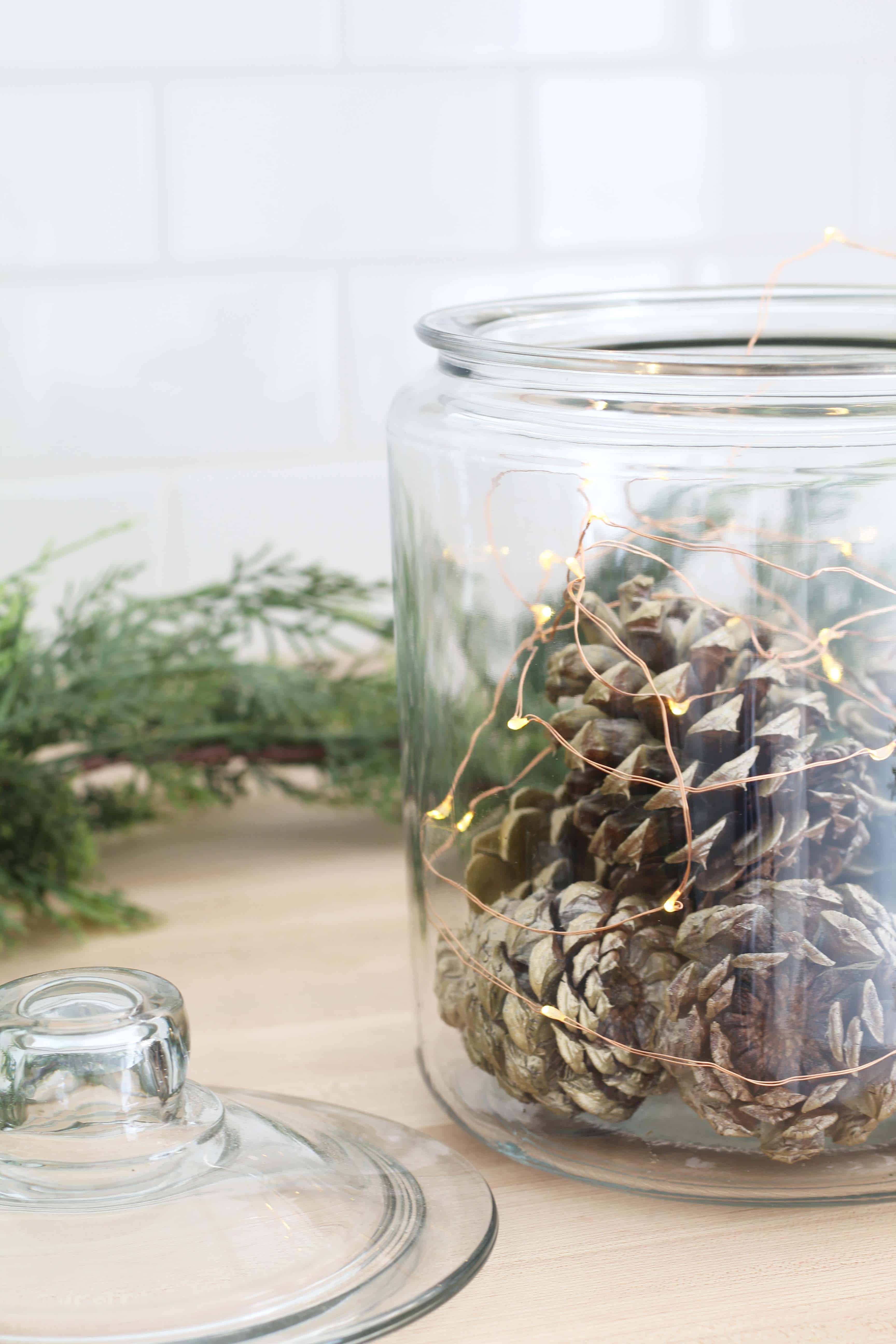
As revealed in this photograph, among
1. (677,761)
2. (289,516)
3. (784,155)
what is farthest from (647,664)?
(784,155)

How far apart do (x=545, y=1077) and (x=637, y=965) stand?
41mm

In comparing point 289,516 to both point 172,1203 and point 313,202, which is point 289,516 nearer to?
point 313,202


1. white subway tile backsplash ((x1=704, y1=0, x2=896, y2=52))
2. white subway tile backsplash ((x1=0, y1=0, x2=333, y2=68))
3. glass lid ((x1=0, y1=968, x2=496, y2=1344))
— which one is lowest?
glass lid ((x1=0, y1=968, x2=496, y2=1344))

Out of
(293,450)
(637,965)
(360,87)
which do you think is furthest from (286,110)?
(637,965)

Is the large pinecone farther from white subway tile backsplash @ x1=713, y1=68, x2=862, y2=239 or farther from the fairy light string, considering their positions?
white subway tile backsplash @ x1=713, y1=68, x2=862, y2=239

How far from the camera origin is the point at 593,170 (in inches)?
38.4

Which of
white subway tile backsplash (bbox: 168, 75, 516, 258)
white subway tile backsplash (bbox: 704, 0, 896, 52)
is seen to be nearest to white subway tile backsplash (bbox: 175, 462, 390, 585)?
white subway tile backsplash (bbox: 168, 75, 516, 258)

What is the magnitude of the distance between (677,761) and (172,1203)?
0.16 meters

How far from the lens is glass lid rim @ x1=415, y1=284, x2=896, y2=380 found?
33 cm

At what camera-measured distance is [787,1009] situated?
0.33 meters

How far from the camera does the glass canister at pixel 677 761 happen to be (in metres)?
0.33

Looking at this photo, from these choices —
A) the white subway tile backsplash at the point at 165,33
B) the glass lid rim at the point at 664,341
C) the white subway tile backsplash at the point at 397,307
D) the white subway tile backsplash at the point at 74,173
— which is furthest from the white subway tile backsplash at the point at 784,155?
the glass lid rim at the point at 664,341

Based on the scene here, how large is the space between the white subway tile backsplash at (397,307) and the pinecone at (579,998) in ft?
2.14

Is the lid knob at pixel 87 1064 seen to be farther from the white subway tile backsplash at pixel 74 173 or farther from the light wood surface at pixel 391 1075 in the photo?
the white subway tile backsplash at pixel 74 173
